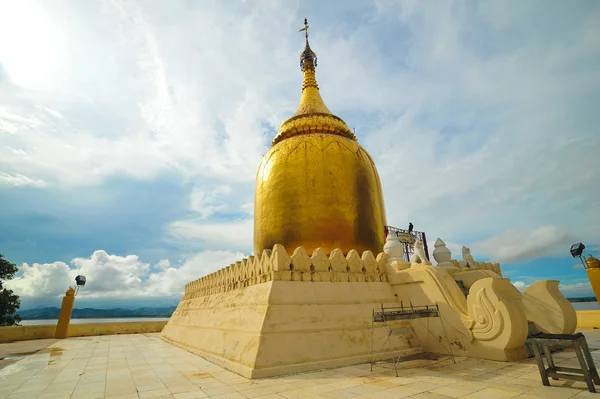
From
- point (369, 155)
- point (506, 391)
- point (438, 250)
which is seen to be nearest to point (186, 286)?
point (369, 155)

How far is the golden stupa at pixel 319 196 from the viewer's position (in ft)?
41.9

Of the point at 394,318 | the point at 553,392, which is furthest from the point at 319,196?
the point at 553,392

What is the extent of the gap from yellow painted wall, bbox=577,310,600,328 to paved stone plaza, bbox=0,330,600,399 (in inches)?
263

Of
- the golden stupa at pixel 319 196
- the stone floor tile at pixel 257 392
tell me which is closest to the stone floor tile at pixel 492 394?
the stone floor tile at pixel 257 392

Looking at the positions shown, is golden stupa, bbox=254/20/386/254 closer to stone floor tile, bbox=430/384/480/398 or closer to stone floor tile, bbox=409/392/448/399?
stone floor tile, bbox=430/384/480/398

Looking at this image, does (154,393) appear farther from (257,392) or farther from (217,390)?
(257,392)

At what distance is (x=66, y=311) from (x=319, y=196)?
703 inches

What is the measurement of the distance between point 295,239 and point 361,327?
5072mm

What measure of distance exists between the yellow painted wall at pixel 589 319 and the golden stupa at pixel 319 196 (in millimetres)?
9471

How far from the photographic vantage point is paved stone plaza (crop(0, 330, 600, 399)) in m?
5.04

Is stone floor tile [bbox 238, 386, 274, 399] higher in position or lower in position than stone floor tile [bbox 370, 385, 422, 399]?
lower

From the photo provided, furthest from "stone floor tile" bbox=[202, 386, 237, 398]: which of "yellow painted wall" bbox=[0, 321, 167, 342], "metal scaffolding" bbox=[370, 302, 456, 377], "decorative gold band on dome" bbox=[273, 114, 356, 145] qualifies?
"yellow painted wall" bbox=[0, 321, 167, 342]

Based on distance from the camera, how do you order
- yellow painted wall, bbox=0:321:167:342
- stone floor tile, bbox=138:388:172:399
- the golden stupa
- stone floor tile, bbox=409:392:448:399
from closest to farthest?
stone floor tile, bbox=409:392:448:399 → stone floor tile, bbox=138:388:172:399 → the golden stupa → yellow painted wall, bbox=0:321:167:342

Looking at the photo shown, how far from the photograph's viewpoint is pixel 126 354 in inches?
433
